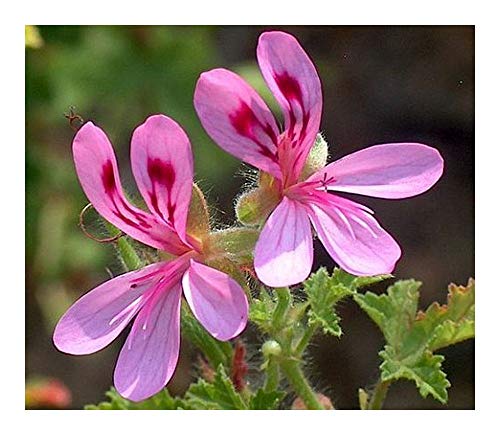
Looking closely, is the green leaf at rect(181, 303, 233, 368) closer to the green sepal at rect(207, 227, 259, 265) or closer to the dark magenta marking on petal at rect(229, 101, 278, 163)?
the green sepal at rect(207, 227, 259, 265)

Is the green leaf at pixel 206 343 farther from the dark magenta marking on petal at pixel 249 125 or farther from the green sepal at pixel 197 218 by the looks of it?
the dark magenta marking on petal at pixel 249 125

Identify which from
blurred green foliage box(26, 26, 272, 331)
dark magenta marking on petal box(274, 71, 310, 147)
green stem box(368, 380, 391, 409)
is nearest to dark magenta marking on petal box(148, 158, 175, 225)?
dark magenta marking on petal box(274, 71, 310, 147)

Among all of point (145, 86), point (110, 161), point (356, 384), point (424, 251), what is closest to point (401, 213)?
point (424, 251)

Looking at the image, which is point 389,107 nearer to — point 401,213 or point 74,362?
point 401,213

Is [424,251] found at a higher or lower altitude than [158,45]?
lower

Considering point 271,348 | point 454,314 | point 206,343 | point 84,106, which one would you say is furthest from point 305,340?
point 84,106

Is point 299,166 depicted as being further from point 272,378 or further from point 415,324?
point 415,324
